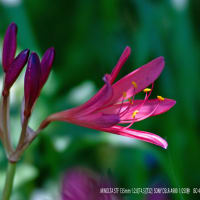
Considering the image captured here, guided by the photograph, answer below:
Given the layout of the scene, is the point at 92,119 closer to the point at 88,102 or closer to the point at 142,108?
the point at 88,102

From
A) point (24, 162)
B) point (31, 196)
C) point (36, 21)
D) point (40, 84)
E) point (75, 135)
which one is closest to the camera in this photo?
point (40, 84)

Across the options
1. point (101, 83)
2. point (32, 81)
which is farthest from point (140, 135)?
point (101, 83)

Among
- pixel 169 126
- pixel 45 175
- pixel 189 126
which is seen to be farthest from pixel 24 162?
pixel 189 126

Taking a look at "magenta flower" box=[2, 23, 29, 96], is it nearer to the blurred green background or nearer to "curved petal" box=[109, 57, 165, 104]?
"curved petal" box=[109, 57, 165, 104]

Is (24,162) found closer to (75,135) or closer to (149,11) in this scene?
(75,135)

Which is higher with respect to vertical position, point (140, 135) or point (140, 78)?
point (140, 78)

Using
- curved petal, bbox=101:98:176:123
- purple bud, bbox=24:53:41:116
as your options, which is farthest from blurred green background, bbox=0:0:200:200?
purple bud, bbox=24:53:41:116

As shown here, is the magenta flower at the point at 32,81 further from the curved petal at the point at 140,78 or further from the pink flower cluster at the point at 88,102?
the curved petal at the point at 140,78
